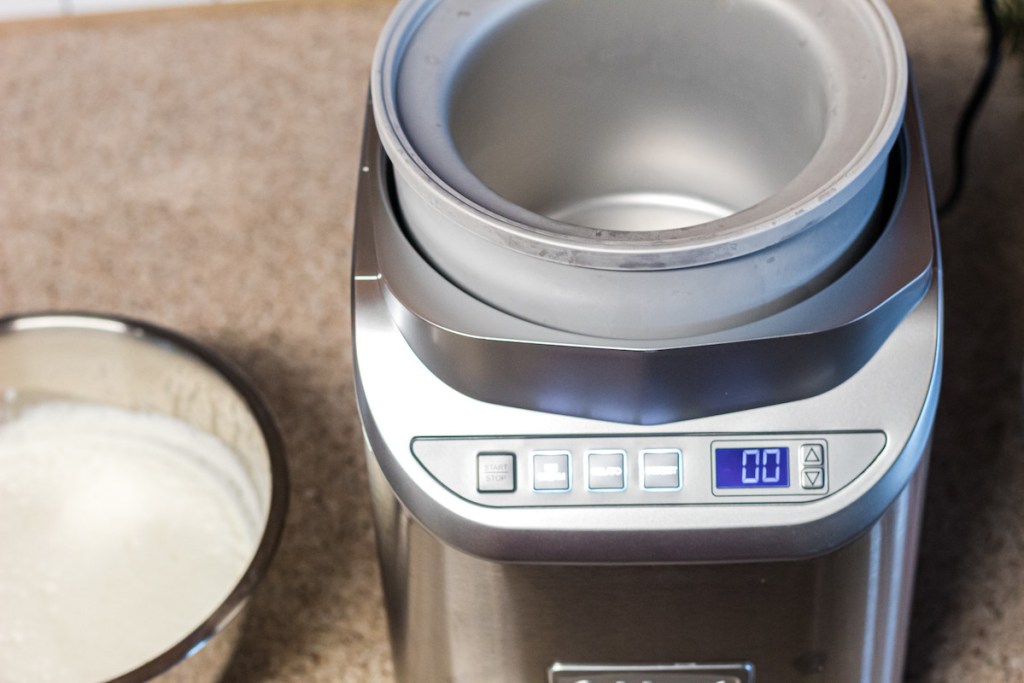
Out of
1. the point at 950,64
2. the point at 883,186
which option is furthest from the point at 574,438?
the point at 950,64

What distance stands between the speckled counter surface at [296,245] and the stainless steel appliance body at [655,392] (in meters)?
0.27

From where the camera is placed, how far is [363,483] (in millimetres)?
978

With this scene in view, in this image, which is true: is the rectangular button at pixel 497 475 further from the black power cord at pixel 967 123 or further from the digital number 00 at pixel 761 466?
the black power cord at pixel 967 123

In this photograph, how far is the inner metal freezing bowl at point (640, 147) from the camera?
55 centimetres

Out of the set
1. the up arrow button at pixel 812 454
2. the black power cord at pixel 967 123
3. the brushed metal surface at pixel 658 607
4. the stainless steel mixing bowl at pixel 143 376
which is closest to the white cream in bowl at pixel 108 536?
the stainless steel mixing bowl at pixel 143 376

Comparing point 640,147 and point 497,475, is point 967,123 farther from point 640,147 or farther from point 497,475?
point 497,475

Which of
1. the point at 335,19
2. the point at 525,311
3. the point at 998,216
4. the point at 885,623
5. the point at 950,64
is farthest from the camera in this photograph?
the point at 335,19

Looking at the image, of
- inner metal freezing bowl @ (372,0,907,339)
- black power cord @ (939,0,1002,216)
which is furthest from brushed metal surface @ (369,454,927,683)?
black power cord @ (939,0,1002,216)

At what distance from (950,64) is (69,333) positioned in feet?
3.04

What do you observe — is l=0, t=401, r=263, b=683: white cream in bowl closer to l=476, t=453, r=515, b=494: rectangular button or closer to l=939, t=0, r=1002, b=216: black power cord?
l=476, t=453, r=515, b=494: rectangular button

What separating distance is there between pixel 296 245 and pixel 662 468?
0.64m

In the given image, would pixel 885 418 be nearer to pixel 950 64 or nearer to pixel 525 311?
pixel 525 311

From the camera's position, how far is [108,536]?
90cm

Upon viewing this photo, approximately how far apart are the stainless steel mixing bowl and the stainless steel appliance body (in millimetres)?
237
